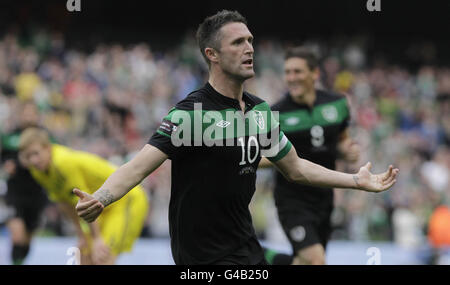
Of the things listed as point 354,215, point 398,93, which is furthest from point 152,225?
point 398,93

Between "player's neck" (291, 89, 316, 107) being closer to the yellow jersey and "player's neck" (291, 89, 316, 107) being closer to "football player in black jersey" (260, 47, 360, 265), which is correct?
"football player in black jersey" (260, 47, 360, 265)

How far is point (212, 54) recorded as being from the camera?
5.55 metres

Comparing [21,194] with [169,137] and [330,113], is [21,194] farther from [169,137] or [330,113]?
[169,137]

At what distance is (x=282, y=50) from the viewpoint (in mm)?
21891

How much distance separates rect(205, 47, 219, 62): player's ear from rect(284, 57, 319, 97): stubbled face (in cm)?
286

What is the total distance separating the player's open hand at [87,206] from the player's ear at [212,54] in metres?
1.42

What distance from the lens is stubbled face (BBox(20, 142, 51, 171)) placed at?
826cm

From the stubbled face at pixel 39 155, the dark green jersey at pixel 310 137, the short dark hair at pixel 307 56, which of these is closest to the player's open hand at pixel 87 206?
the stubbled face at pixel 39 155

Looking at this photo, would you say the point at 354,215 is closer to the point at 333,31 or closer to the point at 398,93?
the point at 398,93

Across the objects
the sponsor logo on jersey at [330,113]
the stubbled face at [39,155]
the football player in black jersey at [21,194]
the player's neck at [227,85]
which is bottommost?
the football player in black jersey at [21,194]

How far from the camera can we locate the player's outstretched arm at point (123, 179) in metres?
4.82

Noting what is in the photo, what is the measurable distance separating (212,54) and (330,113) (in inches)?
124
